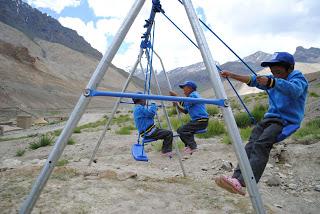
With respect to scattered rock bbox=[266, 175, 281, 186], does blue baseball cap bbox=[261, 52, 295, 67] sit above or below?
above

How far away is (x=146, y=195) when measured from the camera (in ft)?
14.7

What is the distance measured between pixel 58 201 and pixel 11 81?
167 ft

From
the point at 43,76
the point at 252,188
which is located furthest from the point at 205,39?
the point at 43,76

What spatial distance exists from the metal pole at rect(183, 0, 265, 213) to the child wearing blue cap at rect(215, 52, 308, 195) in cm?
72

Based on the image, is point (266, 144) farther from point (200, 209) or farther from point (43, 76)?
point (43, 76)

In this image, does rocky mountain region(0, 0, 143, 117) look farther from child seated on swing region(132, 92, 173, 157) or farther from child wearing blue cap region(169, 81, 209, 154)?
child seated on swing region(132, 92, 173, 157)

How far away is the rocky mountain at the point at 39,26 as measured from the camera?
106275 mm

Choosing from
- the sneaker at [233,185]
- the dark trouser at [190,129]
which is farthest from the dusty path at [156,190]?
the dark trouser at [190,129]

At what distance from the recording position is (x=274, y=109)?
155 inches

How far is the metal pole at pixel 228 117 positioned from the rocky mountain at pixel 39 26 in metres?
107

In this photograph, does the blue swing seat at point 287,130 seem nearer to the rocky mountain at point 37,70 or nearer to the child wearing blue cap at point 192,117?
the child wearing blue cap at point 192,117

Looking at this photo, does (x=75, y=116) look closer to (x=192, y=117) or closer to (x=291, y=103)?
(x=291, y=103)

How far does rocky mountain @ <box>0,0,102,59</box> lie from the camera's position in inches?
4184

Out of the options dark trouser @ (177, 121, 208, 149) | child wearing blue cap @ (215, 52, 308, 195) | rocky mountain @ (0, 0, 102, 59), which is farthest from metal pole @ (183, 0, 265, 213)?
rocky mountain @ (0, 0, 102, 59)
